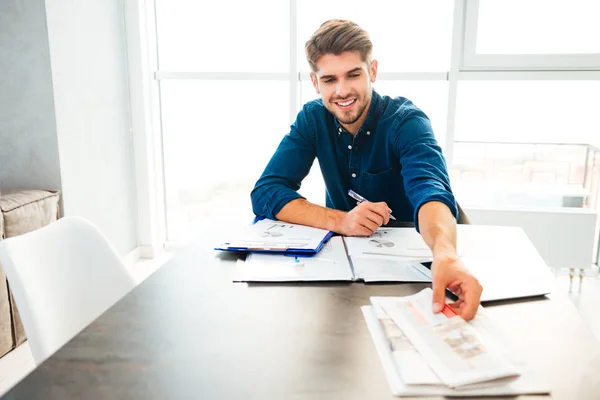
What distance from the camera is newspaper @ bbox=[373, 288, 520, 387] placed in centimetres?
67

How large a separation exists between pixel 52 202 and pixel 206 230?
52.8 inches

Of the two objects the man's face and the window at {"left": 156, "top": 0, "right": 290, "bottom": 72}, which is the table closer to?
the man's face

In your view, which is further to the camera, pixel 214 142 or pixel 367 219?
pixel 214 142

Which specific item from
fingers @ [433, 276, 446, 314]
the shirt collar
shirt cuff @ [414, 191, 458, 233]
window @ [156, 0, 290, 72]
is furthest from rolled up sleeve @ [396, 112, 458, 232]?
window @ [156, 0, 290, 72]

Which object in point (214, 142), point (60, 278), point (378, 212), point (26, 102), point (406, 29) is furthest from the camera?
point (214, 142)

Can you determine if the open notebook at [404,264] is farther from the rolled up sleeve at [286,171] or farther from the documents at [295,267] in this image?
the rolled up sleeve at [286,171]

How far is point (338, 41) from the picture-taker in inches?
60.1

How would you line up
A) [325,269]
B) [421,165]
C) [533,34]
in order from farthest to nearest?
1. [533,34]
2. [421,165]
3. [325,269]

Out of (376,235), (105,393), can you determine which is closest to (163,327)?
(105,393)

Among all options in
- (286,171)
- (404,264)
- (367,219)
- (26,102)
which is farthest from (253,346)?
(26,102)

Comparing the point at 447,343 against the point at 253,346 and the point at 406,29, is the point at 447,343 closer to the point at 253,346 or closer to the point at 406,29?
the point at 253,346

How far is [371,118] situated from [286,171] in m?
0.33

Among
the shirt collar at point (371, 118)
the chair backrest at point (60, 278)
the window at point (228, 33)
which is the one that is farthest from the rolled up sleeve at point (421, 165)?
the window at point (228, 33)

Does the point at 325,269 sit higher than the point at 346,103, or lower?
lower
